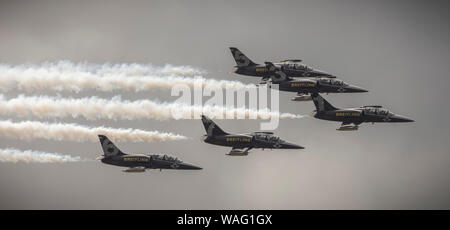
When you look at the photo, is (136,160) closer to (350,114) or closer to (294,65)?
(294,65)

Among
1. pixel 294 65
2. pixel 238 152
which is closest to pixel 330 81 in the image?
pixel 294 65

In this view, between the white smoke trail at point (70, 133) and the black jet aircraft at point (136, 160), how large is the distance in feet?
7.14

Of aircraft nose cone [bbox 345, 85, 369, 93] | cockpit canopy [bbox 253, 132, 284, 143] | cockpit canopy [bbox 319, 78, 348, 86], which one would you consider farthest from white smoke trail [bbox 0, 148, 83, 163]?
aircraft nose cone [bbox 345, 85, 369, 93]

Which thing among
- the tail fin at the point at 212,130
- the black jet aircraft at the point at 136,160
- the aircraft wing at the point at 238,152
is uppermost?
the tail fin at the point at 212,130

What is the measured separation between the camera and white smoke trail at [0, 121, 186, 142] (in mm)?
142000

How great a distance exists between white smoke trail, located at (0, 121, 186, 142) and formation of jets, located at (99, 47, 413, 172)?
216cm

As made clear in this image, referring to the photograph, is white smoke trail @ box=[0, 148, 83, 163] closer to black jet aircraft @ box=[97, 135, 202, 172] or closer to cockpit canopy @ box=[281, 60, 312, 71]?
black jet aircraft @ box=[97, 135, 202, 172]

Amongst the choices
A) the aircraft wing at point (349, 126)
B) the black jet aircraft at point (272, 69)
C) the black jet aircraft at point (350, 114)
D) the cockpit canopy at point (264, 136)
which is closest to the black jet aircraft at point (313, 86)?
the black jet aircraft at point (350, 114)

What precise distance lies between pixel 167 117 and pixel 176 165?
26.2 ft

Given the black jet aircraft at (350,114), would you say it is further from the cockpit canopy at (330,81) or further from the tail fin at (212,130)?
the tail fin at (212,130)

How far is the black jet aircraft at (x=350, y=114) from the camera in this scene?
143875 millimetres

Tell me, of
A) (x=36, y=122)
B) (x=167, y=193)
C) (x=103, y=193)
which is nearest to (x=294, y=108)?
(x=167, y=193)

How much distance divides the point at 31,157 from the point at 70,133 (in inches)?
263

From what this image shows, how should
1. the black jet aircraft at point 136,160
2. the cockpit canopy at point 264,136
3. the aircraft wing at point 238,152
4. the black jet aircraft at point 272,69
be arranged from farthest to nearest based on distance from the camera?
the black jet aircraft at point 272,69 → the cockpit canopy at point 264,136 → the aircraft wing at point 238,152 → the black jet aircraft at point 136,160
